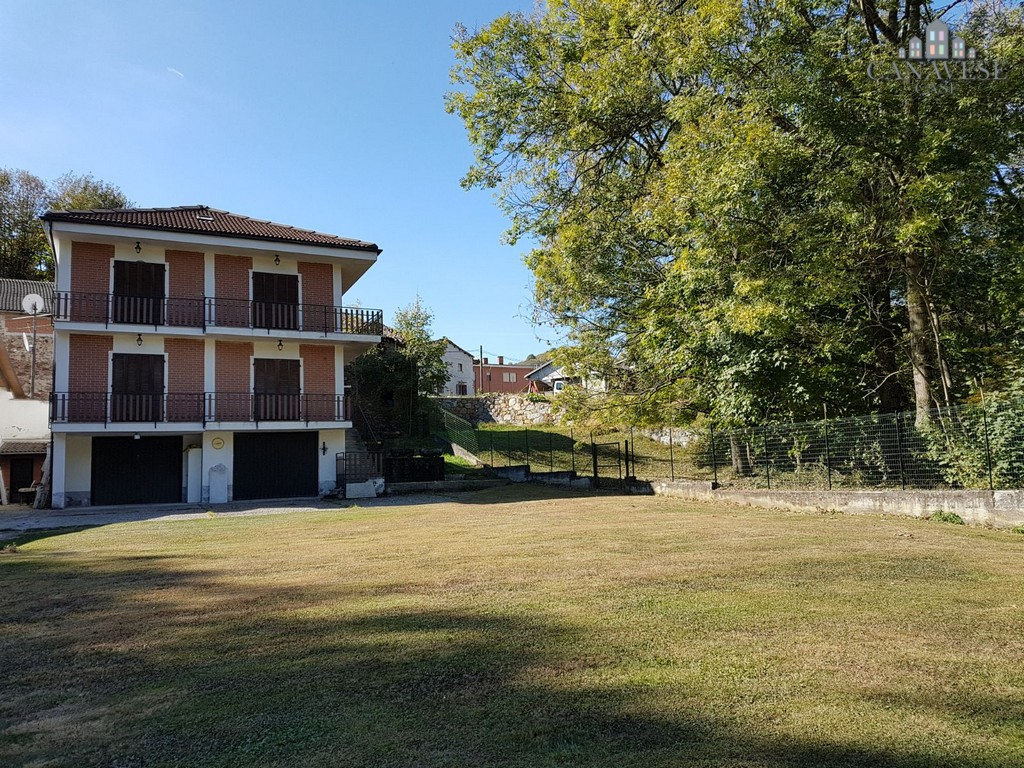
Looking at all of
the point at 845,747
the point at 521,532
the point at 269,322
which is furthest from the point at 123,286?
the point at 845,747

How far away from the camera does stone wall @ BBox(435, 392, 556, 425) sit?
36438 mm

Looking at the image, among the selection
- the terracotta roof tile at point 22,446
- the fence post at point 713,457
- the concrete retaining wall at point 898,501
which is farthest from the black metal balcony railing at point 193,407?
the concrete retaining wall at point 898,501

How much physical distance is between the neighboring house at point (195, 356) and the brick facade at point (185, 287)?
0.03 metres

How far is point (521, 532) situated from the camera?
10227mm

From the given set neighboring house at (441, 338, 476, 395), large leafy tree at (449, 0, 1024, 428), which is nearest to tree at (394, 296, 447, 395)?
large leafy tree at (449, 0, 1024, 428)

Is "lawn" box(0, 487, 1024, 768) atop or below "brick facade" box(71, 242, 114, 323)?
below

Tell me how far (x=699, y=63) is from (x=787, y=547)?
11.0 meters

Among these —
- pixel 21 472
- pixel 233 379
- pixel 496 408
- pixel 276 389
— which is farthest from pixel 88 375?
pixel 496 408

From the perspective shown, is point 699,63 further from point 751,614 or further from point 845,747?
point 845,747

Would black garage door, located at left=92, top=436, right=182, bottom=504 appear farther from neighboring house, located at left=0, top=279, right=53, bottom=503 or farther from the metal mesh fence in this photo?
the metal mesh fence

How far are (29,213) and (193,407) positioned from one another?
2947 cm

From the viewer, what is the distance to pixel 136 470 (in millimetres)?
20016

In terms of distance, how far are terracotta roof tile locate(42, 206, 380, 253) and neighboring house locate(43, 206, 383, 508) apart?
2.5 inches

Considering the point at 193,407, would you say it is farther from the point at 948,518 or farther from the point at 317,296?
the point at 948,518
